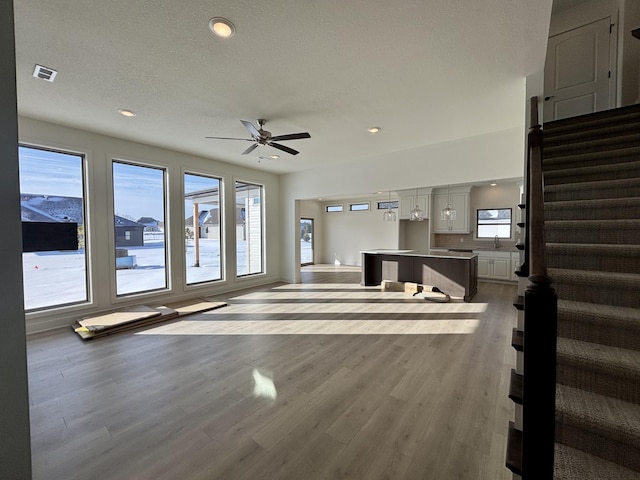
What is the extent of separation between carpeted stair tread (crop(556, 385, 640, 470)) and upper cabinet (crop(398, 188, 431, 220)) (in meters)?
7.56

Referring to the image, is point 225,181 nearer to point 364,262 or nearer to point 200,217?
point 200,217

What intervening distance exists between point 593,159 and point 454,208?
5.46 meters

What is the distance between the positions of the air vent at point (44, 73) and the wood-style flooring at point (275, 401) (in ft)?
10.1

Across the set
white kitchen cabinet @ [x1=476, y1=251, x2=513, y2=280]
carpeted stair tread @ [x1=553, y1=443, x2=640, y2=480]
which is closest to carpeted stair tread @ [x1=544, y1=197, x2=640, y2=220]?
carpeted stair tread @ [x1=553, y1=443, x2=640, y2=480]

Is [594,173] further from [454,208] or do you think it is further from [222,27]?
[454,208]

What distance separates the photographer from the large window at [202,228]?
592 centimetres

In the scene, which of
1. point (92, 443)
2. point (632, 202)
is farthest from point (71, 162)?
point (632, 202)

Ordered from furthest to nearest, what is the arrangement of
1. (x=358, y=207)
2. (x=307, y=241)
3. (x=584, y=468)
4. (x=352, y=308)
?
(x=307, y=241) → (x=358, y=207) → (x=352, y=308) → (x=584, y=468)

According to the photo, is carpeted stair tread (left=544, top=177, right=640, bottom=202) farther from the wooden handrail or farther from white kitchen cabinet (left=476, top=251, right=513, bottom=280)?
white kitchen cabinet (left=476, top=251, right=513, bottom=280)

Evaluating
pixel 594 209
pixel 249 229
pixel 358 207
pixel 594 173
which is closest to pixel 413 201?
pixel 358 207

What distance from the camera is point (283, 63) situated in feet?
8.77

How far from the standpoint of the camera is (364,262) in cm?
732

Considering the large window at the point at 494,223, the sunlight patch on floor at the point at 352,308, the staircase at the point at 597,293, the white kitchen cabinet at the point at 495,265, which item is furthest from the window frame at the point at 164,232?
the large window at the point at 494,223

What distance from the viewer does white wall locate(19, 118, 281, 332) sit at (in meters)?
4.13
